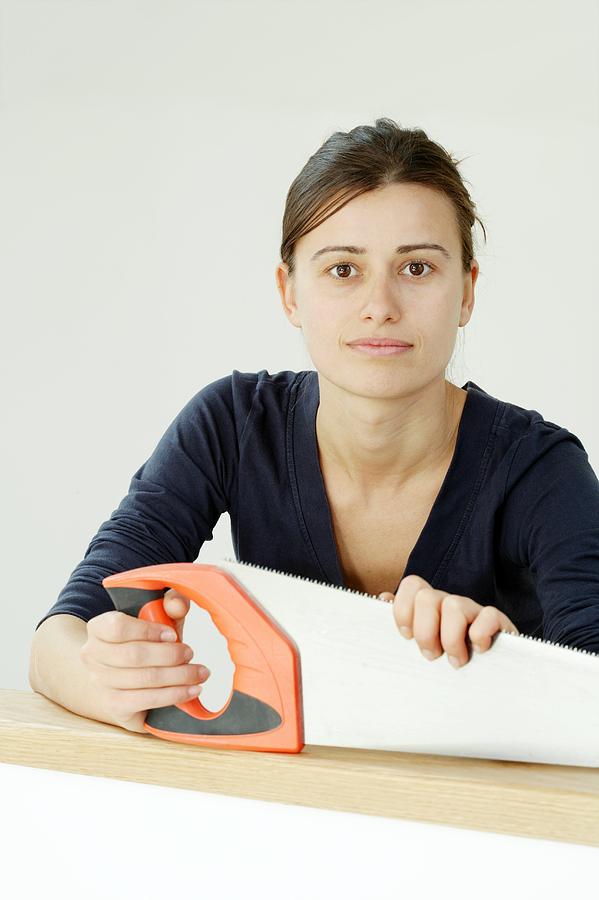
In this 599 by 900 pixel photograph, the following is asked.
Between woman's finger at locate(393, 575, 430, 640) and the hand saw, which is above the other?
woman's finger at locate(393, 575, 430, 640)

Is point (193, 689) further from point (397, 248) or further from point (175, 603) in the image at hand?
point (397, 248)

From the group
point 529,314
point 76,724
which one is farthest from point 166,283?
point 76,724

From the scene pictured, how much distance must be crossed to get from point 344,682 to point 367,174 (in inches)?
27.3

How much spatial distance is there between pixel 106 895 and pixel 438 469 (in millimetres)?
773

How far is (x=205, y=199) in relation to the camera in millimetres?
2922

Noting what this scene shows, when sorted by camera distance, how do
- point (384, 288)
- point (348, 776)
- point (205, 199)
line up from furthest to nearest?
1. point (205, 199)
2. point (384, 288)
3. point (348, 776)

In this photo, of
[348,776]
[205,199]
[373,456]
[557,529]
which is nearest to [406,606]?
[348,776]

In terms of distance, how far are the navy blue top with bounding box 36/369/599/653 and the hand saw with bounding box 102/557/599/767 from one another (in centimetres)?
35

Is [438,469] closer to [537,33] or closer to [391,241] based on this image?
[391,241]

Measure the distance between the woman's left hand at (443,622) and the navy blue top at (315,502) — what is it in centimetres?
37

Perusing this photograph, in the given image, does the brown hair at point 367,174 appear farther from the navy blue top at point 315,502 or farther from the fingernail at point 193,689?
the fingernail at point 193,689

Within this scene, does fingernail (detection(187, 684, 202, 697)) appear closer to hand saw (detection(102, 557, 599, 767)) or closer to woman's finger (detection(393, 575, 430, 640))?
hand saw (detection(102, 557, 599, 767))

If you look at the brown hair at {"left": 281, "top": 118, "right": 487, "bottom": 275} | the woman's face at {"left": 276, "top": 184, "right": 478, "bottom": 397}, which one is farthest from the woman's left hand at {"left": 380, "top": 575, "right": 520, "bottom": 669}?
the brown hair at {"left": 281, "top": 118, "right": 487, "bottom": 275}

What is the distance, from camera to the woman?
1335 mm
